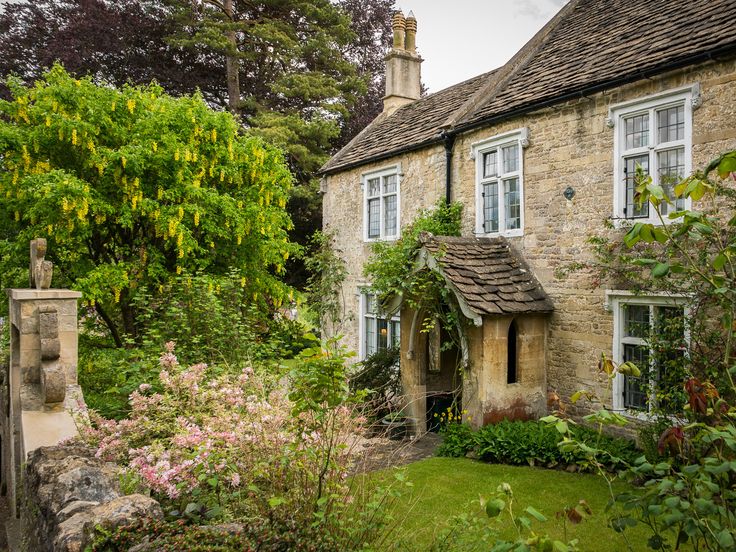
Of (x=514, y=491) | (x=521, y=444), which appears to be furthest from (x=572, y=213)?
(x=514, y=491)

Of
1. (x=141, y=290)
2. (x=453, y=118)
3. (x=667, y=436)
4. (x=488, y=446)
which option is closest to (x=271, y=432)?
(x=667, y=436)

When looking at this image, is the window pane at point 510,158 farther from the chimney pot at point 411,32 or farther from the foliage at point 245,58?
the foliage at point 245,58

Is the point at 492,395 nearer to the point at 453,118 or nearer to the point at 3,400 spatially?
the point at 453,118

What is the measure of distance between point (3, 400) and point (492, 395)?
303 inches

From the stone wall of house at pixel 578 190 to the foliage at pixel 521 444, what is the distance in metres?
1.01

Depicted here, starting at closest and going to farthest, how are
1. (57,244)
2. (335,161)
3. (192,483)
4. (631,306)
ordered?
(192,483)
(631,306)
(57,244)
(335,161)

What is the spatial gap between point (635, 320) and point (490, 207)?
12.7 ft

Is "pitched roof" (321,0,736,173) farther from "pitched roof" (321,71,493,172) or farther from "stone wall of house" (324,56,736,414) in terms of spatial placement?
"stone wall of house" (324,56,736,414)

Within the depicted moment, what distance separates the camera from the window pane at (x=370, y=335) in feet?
49.7

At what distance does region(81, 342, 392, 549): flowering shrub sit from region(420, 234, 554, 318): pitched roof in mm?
4381

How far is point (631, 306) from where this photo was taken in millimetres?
8844

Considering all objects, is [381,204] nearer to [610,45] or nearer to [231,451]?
[610,45]

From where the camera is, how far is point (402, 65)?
17.7 metres

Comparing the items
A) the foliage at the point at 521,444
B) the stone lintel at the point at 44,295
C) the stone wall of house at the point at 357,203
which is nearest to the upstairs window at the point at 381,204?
the stone wall of house at the point at 357,203
